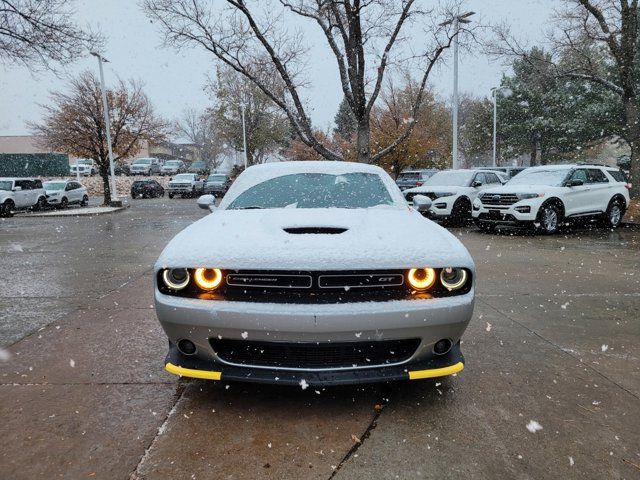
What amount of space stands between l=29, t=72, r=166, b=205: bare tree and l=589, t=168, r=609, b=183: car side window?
896 inches

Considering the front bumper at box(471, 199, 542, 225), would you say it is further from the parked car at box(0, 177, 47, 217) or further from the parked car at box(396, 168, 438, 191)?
A: the parked car at box(0, 177, 47, 217)

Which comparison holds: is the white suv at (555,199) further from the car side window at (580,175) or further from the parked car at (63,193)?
the parked car at (63,193)

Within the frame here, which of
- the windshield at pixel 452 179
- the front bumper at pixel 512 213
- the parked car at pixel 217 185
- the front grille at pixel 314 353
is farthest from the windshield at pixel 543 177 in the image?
the parked car at pixel 217 185

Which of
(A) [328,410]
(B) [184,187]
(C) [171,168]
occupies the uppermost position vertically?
(C) [171,168]

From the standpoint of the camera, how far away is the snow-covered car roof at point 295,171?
4270mm

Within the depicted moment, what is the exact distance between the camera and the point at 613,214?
40.8ft

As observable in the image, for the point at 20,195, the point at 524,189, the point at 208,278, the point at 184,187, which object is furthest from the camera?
the point at 184,187

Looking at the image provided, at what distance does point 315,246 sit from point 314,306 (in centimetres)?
34

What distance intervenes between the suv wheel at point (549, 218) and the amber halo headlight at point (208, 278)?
10.2 meters

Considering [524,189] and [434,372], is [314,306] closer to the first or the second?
[434,372]

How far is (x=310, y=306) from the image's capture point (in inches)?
95.7

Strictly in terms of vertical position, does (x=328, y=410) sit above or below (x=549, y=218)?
below

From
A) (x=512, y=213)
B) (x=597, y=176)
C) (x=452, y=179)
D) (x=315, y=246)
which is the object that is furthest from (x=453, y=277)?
(x=452, y=179)

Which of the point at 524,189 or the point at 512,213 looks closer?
the point at 512,213
